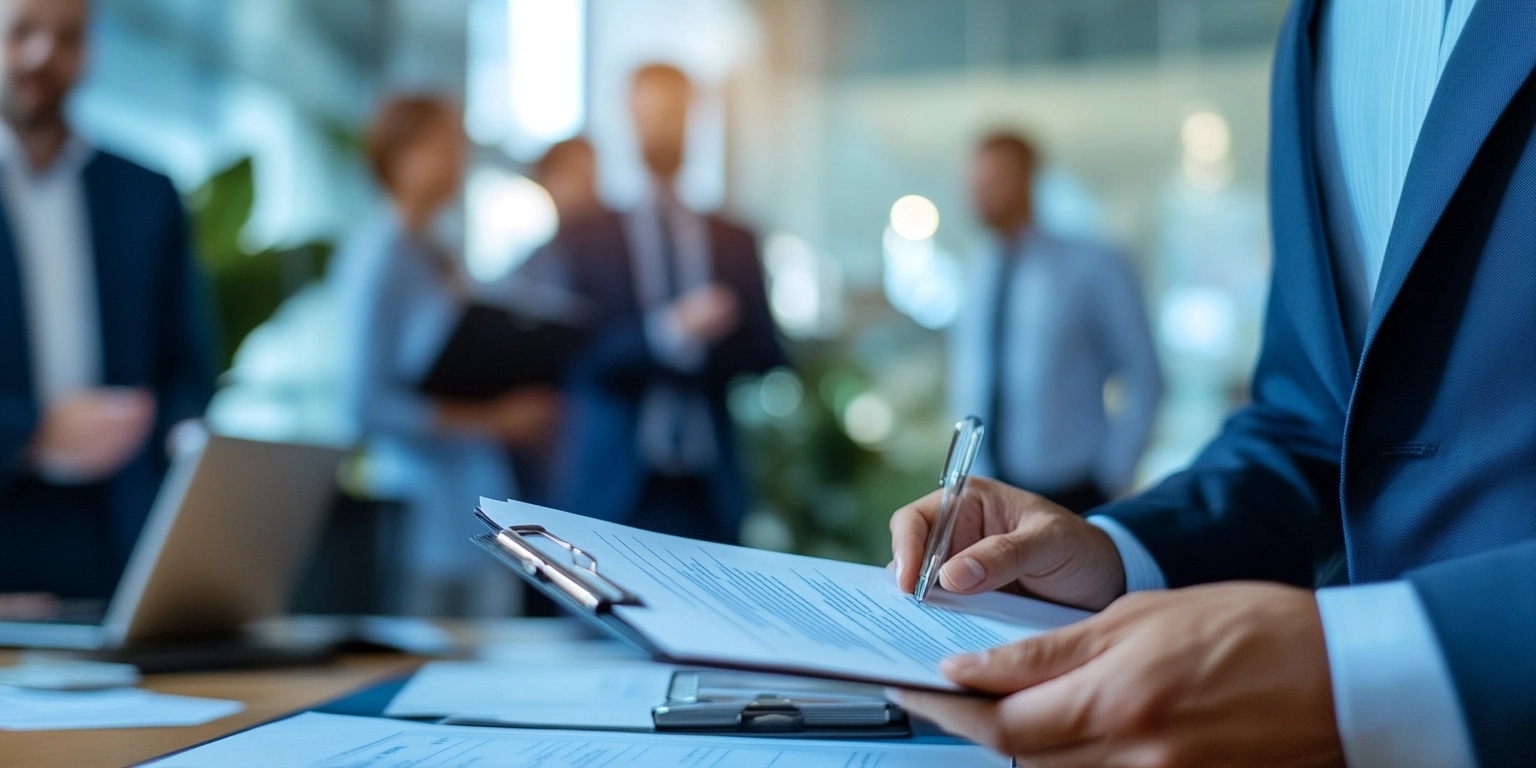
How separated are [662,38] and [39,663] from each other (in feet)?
17.4

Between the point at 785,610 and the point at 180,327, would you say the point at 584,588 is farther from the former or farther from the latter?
the point at 180,327

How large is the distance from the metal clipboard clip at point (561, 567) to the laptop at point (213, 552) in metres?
0.66

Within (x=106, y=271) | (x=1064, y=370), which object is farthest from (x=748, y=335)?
(x=106, y=271)

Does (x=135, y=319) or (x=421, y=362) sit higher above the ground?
(x=135, y=319)

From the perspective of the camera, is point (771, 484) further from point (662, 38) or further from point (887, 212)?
point (662, 38)

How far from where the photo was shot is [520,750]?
73 cm

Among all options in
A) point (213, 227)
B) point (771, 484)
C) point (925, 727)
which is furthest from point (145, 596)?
point (771, 484)

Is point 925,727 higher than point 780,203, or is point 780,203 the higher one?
point 780,203

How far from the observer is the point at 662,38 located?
6.05m

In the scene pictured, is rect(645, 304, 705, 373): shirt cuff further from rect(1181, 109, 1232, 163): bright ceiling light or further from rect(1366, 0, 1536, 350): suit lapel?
rect(1181, 109, 1232, 163): bright ceiling light

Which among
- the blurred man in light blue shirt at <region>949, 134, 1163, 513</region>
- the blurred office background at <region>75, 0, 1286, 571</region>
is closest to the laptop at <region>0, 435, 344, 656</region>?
the blurred man in light blue shirt at <region>949, 134, 1163, 513</region>

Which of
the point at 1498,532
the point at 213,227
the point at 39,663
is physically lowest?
the point at 39,663

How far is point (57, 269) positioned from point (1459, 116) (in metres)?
2.34

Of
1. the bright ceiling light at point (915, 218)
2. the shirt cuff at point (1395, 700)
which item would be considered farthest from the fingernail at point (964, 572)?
the bright ceiling light at point (915, 218)
